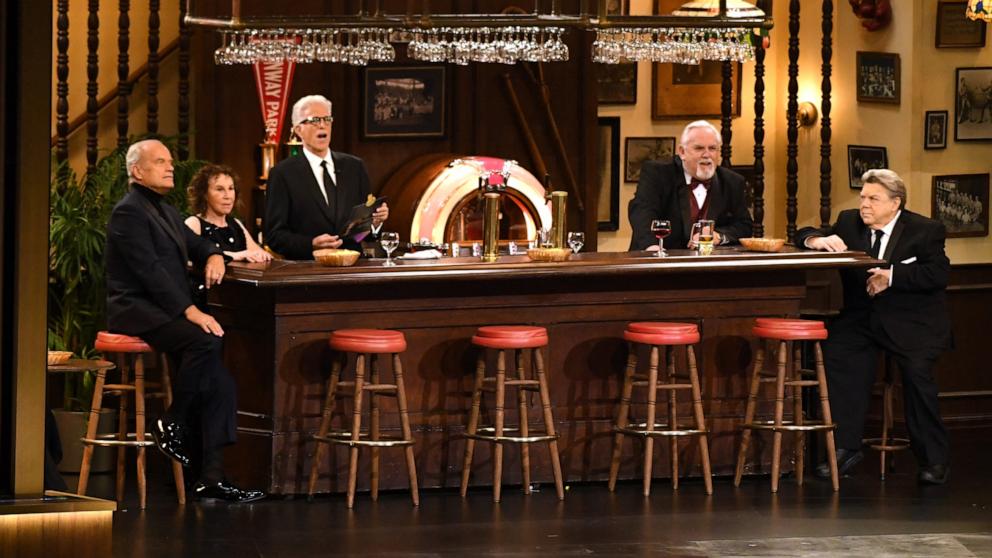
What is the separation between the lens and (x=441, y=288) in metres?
7.05

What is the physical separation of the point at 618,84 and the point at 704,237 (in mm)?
3391

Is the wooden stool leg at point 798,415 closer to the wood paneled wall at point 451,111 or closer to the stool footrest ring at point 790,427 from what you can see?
the stool footrest ring at point 790,427

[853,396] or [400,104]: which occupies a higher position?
[400,104]

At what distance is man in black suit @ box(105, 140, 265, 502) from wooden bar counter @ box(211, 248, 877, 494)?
26cm

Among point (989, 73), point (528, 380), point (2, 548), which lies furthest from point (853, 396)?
point (2, 548)

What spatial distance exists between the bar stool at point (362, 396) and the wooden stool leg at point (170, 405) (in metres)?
0.53

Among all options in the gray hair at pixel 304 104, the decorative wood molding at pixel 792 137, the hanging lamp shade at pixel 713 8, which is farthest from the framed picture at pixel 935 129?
the gray hair at pixel 304 104

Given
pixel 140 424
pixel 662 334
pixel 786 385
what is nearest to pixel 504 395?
pixel 662 334

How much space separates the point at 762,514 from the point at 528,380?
1.15 m

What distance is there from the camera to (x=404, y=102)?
9344 millimetres

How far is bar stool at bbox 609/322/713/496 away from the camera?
705cm

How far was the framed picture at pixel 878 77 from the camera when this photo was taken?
9234mm

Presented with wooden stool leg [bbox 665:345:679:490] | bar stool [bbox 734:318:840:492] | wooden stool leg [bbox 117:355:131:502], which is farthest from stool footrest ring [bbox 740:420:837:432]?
wooden stool leg [bbox 117:355:131:502]

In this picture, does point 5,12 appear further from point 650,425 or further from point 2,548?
point 650,425
